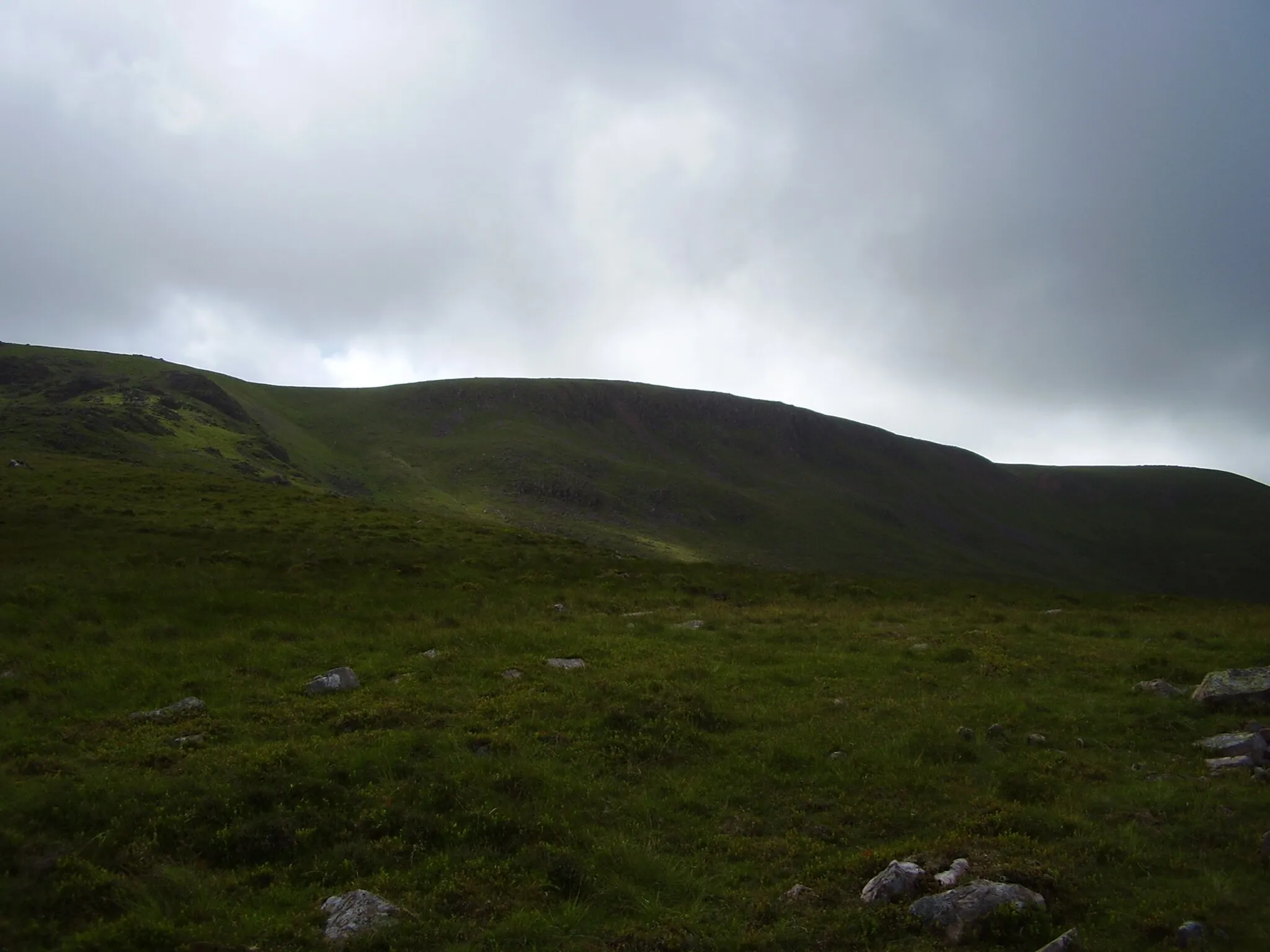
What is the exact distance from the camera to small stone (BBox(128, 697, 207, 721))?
15.9 meters

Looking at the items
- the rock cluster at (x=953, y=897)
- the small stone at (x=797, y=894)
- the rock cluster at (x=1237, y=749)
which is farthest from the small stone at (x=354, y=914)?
the rock cluster at (x=1237, y=749)

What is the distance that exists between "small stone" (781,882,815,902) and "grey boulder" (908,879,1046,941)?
1272 millimetres

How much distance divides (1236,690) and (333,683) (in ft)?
65.9

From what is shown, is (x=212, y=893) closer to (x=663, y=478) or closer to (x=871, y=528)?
(x=663, y=478)

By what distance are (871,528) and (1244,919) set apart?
16406 centimetres

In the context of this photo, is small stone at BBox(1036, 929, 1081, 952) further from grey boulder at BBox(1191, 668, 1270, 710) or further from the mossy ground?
grey boulder at BBox(1191, 668, 1270, 710)

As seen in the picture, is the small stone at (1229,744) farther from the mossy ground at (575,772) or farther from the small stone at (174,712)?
the small stone at (174,712)

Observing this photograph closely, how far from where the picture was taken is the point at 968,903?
911 centimetres

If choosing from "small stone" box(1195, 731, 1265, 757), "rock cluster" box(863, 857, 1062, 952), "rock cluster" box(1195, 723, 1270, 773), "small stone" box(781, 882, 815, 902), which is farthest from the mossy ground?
"small stone" box(1195, 731, 1265, 757)

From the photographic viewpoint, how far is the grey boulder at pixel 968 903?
29.3 ft

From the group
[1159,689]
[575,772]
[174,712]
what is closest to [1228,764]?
[1159,689]

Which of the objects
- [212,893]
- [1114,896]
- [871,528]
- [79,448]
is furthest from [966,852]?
[871,528]

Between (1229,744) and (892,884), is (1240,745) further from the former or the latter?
(892,884)

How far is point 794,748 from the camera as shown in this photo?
49.1ft
